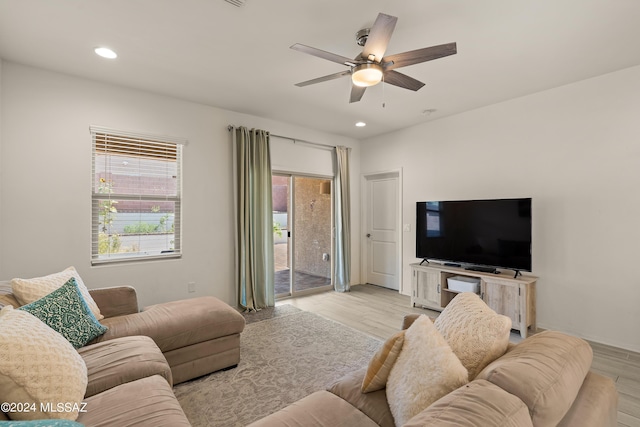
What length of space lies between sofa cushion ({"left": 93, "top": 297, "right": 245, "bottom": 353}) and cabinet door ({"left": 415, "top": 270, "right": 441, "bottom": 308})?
8.73 feet

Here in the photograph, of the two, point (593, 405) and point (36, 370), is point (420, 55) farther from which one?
point (36, 370)

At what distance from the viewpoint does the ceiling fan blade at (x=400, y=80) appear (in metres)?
2.47

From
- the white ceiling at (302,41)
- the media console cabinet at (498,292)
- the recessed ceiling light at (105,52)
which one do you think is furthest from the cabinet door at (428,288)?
the recessed ceiling light at (105,52)

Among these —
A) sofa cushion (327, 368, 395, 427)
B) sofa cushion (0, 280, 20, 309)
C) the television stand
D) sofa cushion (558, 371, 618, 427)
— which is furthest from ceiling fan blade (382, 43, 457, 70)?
sofa cushion (0, 280, 20, 309)

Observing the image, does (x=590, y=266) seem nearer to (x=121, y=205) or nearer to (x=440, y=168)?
(x=440, y=168)

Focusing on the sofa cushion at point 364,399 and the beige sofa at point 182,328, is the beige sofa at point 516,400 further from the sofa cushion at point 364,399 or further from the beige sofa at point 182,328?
the beige sofa at point 182,328

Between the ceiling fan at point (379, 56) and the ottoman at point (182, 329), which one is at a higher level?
the ceiling fan at point (379, 56)

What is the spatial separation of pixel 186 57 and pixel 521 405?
329 centimetres

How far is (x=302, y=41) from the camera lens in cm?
254

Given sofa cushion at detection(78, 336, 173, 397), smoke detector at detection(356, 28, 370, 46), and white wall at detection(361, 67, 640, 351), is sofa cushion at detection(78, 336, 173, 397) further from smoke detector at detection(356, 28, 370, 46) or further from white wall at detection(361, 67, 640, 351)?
white wall at detection(361, 67, 640, 351)

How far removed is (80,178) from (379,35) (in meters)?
3.29

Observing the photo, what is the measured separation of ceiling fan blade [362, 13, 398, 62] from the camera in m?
1.85

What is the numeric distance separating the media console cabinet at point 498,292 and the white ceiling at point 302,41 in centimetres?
217

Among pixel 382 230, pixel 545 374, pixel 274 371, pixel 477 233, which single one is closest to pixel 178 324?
pixel 274 371
